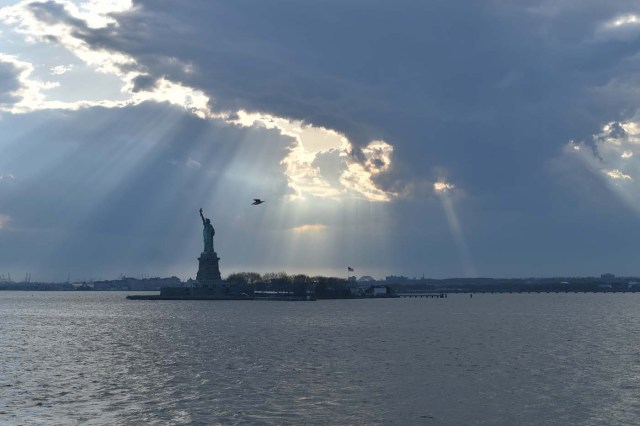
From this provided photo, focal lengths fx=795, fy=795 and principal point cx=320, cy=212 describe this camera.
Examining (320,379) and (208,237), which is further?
(208,237)

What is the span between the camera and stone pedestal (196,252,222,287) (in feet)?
554

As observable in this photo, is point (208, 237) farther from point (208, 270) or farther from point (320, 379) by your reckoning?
point (320, 379)

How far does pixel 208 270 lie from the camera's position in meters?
173

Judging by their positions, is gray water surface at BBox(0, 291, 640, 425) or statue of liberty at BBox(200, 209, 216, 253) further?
statue of liberty at BBox(200, 209, 216, 253)

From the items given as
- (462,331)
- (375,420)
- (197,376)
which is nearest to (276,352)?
(197,376)

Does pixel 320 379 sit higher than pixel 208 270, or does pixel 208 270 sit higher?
pixel 208 270

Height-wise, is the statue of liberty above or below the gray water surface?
above

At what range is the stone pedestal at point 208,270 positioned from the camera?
554 feet

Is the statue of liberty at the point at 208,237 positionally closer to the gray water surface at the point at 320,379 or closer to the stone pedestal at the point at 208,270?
the stone pedestal at the point at 208,270

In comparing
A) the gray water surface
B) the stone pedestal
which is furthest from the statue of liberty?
the gray water surface

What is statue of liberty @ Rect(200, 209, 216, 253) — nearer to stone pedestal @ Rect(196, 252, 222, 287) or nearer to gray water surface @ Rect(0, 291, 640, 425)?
stone pedestal @ Rect(196, 252, 222, 287)

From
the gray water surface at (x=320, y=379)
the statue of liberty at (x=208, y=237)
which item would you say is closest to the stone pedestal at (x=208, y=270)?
the statue of liberty at (x=208, y=237)

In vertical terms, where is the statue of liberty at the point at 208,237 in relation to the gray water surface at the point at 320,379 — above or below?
above

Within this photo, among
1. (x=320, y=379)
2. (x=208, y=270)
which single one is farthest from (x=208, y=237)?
(x=320, y=379)
